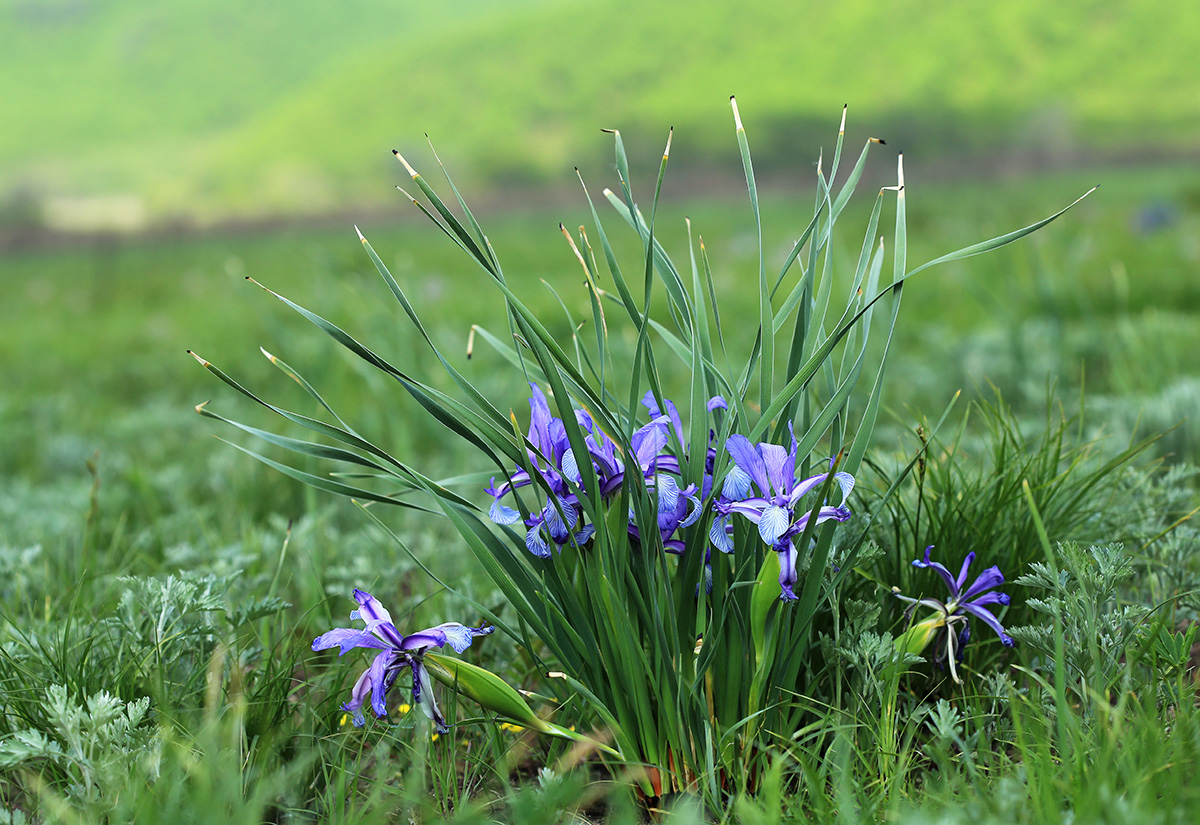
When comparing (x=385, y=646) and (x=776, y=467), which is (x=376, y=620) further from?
(x=776, y=467)

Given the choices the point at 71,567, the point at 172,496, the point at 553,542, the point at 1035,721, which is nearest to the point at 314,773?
the point at 553,542

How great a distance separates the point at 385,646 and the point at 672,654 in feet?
1.41

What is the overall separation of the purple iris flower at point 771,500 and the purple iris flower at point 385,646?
419 mm

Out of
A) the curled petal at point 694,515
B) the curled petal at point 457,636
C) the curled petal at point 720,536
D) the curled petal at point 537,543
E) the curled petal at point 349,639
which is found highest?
the curled petal at point 694,515

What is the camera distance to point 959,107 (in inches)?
774

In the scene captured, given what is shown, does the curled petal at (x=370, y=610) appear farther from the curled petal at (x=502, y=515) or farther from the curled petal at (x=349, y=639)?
the curled petal at (x=502, y=515)

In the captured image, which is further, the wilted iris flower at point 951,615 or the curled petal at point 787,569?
the wilted iris flower at point 951,615

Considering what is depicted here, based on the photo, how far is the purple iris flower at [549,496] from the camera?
48.6 inches

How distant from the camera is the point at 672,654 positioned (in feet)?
4.15

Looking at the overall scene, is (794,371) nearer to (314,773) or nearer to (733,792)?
(733,792)

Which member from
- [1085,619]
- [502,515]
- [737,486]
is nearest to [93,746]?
[502,515]

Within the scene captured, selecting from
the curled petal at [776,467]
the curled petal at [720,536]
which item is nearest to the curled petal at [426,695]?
the curled petal at [720,536]

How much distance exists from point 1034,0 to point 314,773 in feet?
99.5

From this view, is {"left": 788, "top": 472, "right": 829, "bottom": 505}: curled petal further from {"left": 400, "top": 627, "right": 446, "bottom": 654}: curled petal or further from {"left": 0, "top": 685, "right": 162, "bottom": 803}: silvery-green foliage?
Result: {"left": 0, "top": 685, "right": 162, "bottom": 803}: silvery-green foliage
